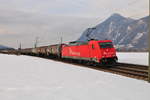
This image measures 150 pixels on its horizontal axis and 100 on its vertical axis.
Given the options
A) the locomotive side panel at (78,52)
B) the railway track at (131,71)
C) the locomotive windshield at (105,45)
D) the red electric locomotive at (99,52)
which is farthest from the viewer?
the locomotive side panel at (78,52)

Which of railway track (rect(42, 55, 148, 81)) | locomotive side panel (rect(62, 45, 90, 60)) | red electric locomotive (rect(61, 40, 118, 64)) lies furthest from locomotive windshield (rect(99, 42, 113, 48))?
railway track (rect(42, 55, 148, 81))

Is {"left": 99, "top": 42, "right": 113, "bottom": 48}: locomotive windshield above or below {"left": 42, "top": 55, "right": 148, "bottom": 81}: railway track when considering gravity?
above

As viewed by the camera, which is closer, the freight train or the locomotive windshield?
the freight train

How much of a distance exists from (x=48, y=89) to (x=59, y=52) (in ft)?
85.9

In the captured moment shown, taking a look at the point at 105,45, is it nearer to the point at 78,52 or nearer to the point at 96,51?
the point at 96,51

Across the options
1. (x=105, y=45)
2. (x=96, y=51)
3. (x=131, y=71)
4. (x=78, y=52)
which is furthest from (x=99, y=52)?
(x=78, y=52)

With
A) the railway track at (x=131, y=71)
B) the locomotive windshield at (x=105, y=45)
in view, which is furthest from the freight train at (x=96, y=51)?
the railway track at (x=131, y=71)

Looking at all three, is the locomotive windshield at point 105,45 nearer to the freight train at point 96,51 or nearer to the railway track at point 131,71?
the freight train at point 96,51

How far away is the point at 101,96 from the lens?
23.7ft

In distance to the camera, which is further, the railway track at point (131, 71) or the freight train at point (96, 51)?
the freight train at point (96, 51)

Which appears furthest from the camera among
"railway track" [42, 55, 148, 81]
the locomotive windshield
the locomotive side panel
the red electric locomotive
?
the locomotive side panel

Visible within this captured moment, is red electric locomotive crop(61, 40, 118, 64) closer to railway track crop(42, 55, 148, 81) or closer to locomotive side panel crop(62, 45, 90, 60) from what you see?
locomotive side panel crop(62, 45, 90, 60)

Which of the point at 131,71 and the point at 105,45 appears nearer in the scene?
the point at 131,71

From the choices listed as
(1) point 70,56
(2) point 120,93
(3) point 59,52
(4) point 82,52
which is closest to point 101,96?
(2) point 120,93
